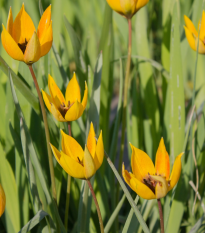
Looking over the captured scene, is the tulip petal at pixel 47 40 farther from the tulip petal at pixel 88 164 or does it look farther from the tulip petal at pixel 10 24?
the tulip petal at pixel 88 164

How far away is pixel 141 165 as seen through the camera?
1.50 feet

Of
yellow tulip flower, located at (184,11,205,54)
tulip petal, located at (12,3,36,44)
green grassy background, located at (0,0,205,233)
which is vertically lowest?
green grassy background, located at (0,0,205,233)

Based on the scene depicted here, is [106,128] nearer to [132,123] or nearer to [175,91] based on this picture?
[132,123]

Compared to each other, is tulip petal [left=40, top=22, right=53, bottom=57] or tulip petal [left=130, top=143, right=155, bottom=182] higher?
tulip petal [left=40, top=22, right=53, bottom=57]

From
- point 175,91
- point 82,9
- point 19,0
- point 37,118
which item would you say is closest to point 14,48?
point 37,118

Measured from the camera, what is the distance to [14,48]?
0.44 m

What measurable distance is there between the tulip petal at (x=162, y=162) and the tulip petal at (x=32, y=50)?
0.85ft

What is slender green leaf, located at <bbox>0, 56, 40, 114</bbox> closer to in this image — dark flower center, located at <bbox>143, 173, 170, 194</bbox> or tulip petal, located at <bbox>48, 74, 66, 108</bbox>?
tulip petal, located at <bbox>48, 74, 66, 108</bbox>

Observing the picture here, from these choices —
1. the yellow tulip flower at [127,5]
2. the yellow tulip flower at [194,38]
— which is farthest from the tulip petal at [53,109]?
the yellow tulip flower at [194,38]

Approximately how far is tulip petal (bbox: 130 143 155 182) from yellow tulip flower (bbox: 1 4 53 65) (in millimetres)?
237

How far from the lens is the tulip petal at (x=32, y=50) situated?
43 cm

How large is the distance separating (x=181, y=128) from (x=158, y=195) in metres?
0.31

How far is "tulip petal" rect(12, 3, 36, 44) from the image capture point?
0.53 meters

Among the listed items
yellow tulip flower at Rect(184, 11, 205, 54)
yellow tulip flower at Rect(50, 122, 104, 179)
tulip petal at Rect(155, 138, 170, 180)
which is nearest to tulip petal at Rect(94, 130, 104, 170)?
yellow tulip flower at Rect(50, 122, 104, 179)
